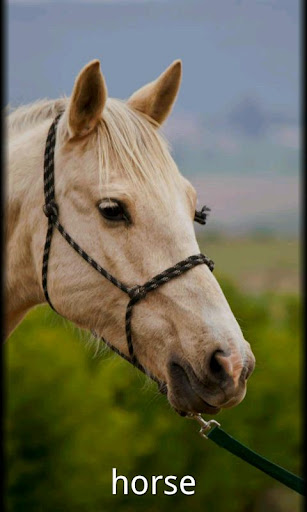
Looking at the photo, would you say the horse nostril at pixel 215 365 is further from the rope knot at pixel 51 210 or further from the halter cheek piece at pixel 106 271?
the rope knot at pixel 51 210

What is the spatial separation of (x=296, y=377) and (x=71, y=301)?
4601 centimetres

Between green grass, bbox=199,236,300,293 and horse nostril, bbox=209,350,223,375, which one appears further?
green grass, bbox=199,236,300,293

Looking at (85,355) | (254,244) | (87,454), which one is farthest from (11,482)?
(254,244)

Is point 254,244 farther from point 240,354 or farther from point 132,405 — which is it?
point 240,354

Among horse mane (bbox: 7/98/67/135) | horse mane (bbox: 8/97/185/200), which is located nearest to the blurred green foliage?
horse mane (bbox: 7/98/67/135)

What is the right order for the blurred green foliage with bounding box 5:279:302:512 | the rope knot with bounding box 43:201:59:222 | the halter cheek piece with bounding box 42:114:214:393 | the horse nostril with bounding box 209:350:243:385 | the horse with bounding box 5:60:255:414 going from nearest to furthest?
the horse nostril with bounding box 209:350:243:385 → the horse with bounding box 5:60:255:414 → the halter cheek piece with bounding box 42:114:214:393 → the rope knot with bounding box 43:201:59:222 → the blurred green foliage with bounding box 5:279:302:512

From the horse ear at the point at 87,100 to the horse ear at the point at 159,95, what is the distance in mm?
358

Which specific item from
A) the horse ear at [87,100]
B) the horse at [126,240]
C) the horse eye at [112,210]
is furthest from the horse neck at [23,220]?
the horse eye at [112,210]

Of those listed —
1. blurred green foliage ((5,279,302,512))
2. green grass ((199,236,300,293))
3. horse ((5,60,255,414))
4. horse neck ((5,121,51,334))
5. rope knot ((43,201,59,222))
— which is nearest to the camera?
horse ((5,60,255,414))

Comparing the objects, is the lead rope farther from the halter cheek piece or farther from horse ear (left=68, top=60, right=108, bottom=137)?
horse ear (left=68, top=60, right=108, bottom=137)

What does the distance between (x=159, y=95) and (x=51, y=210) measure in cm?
95

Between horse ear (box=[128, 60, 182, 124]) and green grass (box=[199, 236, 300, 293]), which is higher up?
green grass (box=[199, 236, 300, 293])

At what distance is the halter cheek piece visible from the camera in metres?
4.02

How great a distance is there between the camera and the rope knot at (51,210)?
4395 millimetres
